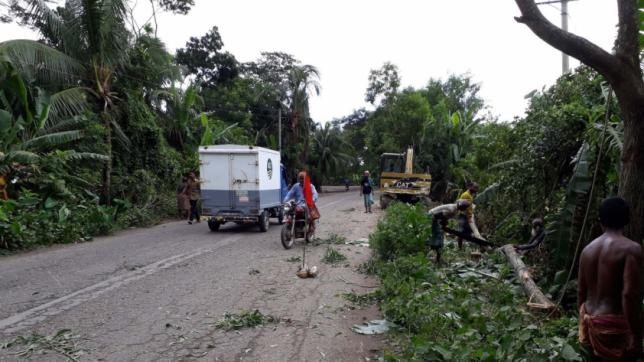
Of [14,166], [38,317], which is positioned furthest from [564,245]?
[14,166]

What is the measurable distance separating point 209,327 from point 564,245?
173 inches

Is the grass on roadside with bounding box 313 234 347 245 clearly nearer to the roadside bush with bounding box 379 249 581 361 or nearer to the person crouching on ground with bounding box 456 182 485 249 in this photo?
the person crouching on ground with bounding box 456 182 485 249

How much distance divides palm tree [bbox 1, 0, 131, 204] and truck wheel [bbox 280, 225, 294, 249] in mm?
8239

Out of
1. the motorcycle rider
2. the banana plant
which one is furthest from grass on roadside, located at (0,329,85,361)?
the motorcycle rider

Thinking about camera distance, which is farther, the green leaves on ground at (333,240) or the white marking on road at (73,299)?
the green leaves on ground at (333,240)

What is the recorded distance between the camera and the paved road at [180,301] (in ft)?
14.9

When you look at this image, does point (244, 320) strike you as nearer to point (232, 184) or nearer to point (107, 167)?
point (232, 184)

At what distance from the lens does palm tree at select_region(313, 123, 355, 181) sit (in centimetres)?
4919

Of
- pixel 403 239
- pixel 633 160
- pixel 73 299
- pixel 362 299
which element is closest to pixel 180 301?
pixel 73 299

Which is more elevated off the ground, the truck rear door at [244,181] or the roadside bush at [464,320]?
the truck rear door at [244,181]

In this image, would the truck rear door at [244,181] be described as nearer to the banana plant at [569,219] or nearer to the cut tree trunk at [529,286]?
the cut tree trunk at [529,286]

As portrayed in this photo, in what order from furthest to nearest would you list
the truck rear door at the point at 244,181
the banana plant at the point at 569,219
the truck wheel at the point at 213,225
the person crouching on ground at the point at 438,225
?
the truck wheel at the point at 213,225
the truck rear door at the point at 244,181
the person crouching on ground at the point at 438,225
the banana plant at the point at 569,219

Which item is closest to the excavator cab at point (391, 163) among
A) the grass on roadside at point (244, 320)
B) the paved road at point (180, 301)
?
the paved road at point (180, 301)

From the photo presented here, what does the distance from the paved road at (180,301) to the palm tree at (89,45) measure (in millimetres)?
6300
